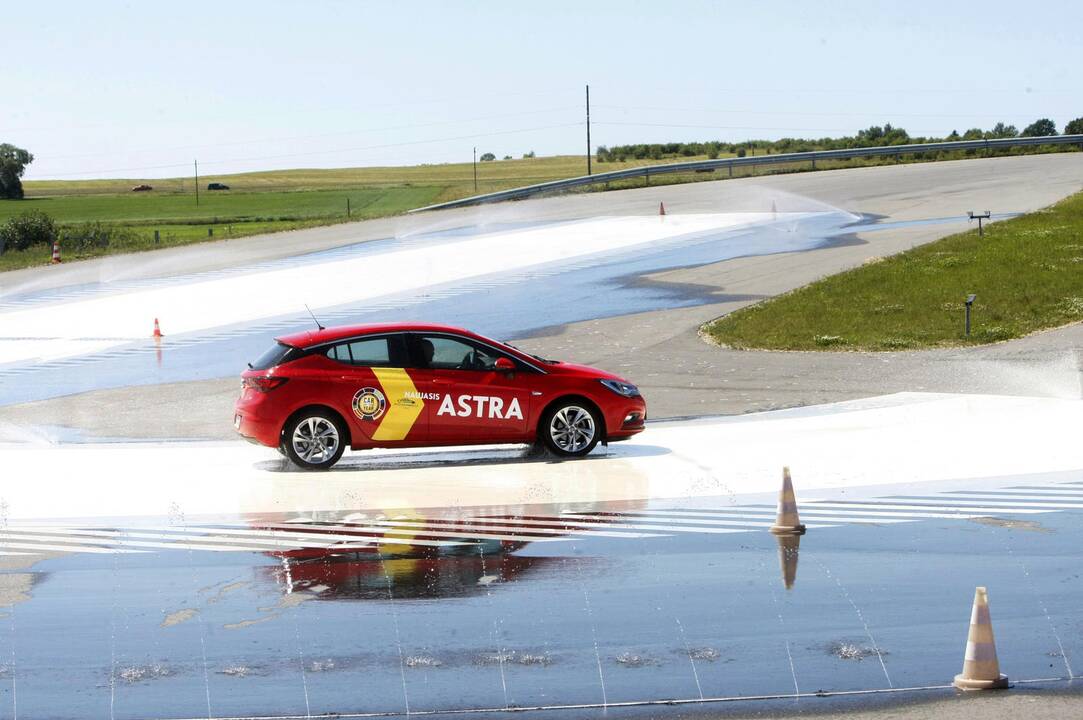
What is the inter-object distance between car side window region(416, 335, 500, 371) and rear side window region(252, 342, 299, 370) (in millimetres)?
1383

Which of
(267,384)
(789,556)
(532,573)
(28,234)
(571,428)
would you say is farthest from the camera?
(28,234)

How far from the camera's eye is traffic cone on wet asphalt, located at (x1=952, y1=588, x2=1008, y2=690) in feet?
26.8

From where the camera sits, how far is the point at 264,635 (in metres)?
9.28

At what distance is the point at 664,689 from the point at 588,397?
26.8ft

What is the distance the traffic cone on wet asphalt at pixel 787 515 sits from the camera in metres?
12.0

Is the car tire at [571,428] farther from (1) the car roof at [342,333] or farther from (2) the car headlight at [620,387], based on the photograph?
(1) the car roof at [342,333]

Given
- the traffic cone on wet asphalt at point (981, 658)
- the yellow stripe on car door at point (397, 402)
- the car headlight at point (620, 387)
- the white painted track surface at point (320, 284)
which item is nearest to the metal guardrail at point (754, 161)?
the white painted track surface at point (320, 284)

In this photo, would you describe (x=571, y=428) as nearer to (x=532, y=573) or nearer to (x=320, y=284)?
(x=532, y=573)

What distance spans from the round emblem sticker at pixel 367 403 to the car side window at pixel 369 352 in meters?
0.31

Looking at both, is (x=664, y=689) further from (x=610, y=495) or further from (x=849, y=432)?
(x=849, y=432)

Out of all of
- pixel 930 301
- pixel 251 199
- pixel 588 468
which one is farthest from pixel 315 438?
pixel 251 199

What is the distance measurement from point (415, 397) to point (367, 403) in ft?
1.73

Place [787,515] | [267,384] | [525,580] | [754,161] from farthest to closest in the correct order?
[754,161] < [267,384] < [787,515] < [525,580]

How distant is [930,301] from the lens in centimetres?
2955
